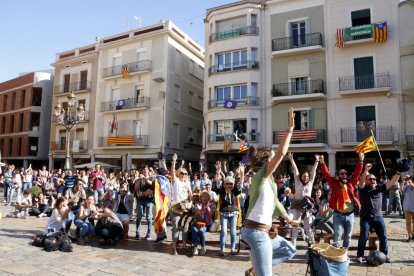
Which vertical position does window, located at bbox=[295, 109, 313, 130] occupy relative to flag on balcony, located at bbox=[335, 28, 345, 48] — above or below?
below

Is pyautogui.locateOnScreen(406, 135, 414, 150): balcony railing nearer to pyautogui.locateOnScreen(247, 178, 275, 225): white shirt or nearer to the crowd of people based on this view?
the crowd of people

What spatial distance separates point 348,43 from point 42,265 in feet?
71.4

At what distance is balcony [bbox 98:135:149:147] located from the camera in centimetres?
2933

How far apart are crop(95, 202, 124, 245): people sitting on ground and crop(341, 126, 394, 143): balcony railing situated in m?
17.4

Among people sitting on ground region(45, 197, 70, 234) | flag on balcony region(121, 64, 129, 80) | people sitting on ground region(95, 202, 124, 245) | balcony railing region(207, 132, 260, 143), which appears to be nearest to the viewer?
people sitting on ground region(95, 202, 124, 245)

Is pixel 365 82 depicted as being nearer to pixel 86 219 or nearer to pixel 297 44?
pixel 297 44

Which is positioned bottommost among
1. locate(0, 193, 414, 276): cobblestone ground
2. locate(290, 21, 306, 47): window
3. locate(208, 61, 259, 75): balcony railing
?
locate(0, 193, 414, 276): cobblestone ground

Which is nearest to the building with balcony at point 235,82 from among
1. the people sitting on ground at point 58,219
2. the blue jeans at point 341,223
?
the people sitting on ground at point 58,219

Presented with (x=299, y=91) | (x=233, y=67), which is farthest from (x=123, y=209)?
(x=233, y=67)

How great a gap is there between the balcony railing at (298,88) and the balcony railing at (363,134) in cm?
312

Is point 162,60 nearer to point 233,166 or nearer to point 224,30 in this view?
point 224,30

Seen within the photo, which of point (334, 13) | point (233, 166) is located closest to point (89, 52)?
point (233, 166)

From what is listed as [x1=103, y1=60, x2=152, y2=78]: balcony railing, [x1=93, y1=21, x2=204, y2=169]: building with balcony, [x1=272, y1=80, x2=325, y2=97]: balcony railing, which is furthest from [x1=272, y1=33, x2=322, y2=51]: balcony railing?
[x1=103, y1=60, x2=152, y2=78]: balcony railing

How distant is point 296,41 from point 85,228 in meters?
20.3
